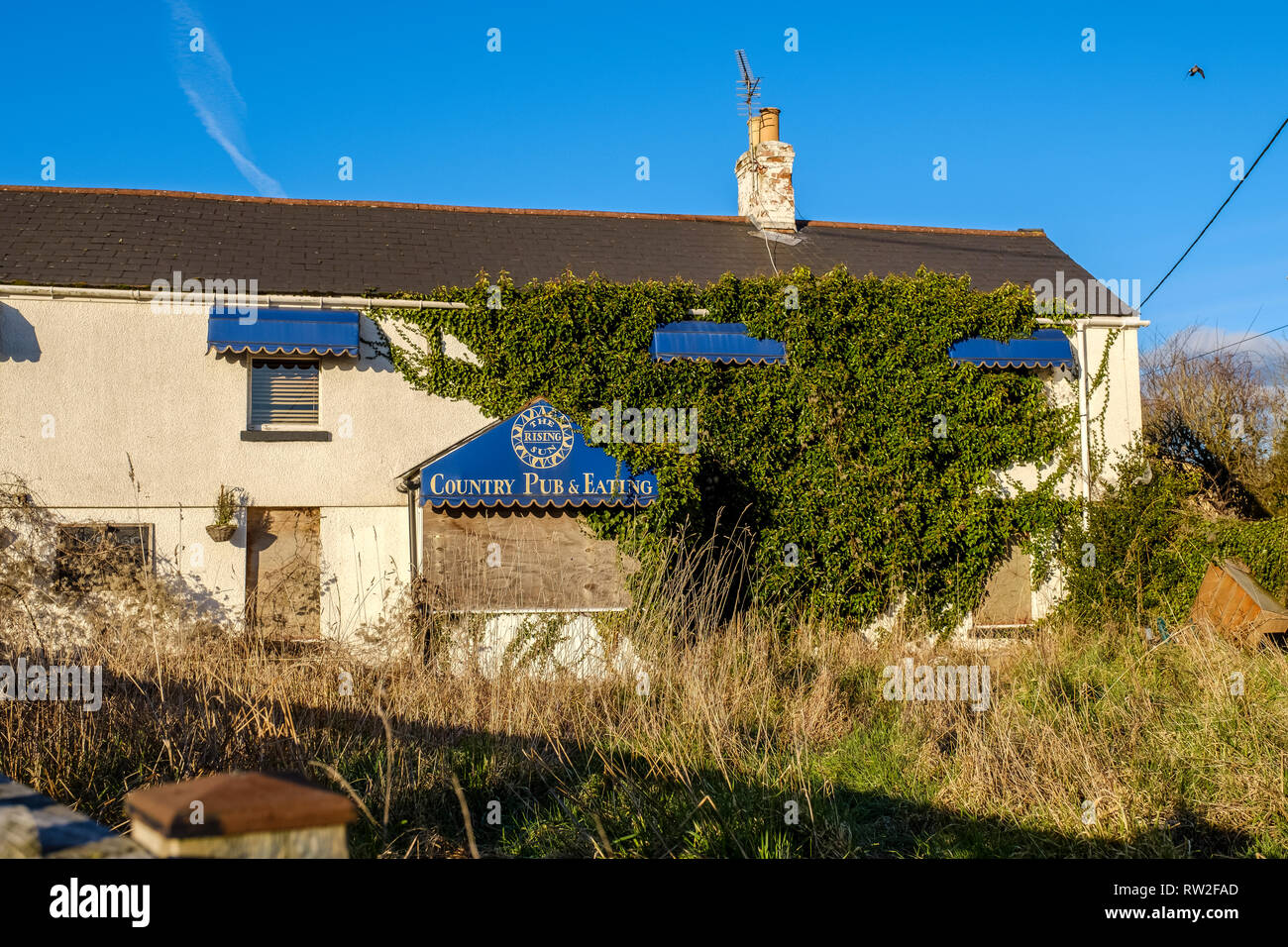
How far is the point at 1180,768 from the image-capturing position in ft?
18.1

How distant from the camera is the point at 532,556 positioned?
1062 cm

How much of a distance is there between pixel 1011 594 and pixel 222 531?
10.5 m

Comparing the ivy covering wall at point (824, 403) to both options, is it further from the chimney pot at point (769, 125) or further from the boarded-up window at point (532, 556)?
the chimney pot at point (769, 125)

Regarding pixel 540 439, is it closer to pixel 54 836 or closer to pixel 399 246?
pixel 399 246

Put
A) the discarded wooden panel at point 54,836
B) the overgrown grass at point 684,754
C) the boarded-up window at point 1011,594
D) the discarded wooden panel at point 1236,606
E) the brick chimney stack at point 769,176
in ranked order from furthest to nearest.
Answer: the brick chimney stack at point 769,176
the boarded-up window at point 1011,594
the discarded wooden panel at point 1236,606
the overgrown grass at point 684,754
the discarded wooden panel at point 54,836

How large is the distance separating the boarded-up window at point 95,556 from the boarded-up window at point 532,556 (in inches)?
135

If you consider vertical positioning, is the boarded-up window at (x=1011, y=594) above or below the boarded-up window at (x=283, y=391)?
below

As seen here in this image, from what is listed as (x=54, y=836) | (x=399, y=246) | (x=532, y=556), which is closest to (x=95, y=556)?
(x=532, y=556)

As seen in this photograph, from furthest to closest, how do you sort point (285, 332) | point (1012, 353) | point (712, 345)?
point (1012, 353) → point (712, 345) → point (285, 332)

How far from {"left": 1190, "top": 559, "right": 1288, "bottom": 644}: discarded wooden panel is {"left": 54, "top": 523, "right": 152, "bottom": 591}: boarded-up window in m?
11.8

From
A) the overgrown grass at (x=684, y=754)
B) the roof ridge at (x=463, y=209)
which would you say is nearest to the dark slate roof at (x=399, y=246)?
the roof ridge at (x=463, y=209)

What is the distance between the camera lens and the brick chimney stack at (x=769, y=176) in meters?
15.8

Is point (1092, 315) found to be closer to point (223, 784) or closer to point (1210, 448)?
point (1210, 448)
